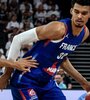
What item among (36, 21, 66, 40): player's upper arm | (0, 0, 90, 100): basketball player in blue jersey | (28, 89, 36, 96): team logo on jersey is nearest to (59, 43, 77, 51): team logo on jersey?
(0, 0, 90, 100): basketball player in blue jersey

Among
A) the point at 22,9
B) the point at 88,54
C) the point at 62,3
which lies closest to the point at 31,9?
the point at 22,9

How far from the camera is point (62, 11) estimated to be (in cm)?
1255

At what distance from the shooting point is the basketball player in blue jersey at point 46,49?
12.4 ft

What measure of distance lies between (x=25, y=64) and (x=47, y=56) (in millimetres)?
236

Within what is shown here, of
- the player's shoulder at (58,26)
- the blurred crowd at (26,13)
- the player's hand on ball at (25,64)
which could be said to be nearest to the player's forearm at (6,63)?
the player's hand on ball at (25,64)

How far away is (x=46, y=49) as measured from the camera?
12.6 ft

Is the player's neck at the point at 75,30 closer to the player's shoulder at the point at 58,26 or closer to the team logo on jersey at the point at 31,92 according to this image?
the player's shoulder at the point at 58,26

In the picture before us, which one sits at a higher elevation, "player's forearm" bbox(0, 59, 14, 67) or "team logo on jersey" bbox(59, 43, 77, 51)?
"team logo on jersey" bbox(59, 43, 77, 51)

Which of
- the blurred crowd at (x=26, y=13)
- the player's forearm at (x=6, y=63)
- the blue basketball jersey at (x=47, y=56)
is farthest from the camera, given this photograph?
the blurred crowd at (x=26, y=13)

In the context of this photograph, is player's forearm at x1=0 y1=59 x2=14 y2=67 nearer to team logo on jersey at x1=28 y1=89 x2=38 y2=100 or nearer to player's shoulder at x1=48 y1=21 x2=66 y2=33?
team logo on jersey at x1=28 y1=89 x2=38 y2=100

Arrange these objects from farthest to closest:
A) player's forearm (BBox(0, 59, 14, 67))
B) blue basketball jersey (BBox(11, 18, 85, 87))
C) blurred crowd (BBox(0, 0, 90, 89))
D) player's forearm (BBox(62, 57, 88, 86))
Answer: blurred crowd (BBox(0, 0, 90, 89)) < player's forearm (BBox(62, 57, 88, 86)) < blue basketball jersey (BBox(11, 18, 85, 87)) < player's forearm (BBox(0, 59, 14, 67))

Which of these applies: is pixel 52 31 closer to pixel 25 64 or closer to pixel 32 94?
pixel 25 64

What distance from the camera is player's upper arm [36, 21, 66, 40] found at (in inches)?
147

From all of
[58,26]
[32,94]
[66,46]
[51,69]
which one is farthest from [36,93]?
[58,26]
